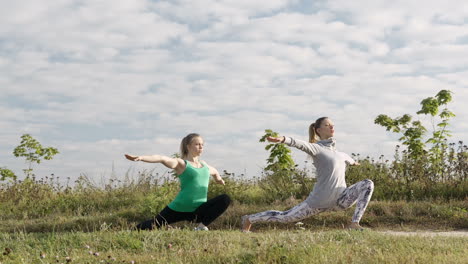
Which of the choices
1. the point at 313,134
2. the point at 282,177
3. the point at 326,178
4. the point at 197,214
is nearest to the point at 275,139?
the point at 326,178

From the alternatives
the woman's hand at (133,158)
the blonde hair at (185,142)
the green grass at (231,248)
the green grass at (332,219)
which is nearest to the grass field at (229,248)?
the green grass at (231,248)

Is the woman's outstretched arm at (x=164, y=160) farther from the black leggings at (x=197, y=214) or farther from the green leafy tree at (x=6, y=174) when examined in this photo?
the green leafy tree at (x=6, y=174)

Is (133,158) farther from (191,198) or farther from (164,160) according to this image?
(191,198)

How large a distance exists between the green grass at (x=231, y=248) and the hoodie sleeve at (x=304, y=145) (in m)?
1.49

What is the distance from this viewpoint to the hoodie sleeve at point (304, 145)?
26.9 ft

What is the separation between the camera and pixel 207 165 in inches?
362

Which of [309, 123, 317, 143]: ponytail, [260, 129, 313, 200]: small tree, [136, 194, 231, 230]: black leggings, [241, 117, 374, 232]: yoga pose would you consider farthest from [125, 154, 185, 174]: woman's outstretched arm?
[260, 129, 313, 200]: small tree

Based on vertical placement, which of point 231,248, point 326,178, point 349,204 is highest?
point 326,178

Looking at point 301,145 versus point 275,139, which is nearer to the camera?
point 275,139

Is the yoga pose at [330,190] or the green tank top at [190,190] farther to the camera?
the green tank top at [190,190]

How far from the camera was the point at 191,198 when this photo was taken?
8.82 m

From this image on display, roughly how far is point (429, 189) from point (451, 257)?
8100mm

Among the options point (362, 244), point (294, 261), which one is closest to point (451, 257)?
point (362, 244)

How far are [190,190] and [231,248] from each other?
2372mm
